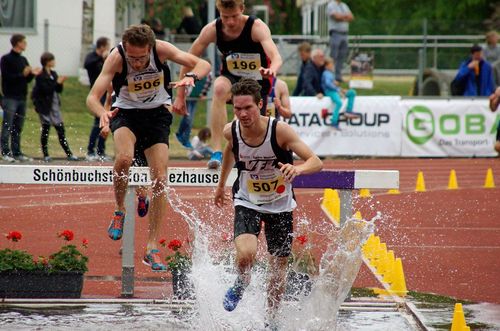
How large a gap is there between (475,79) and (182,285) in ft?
56.7

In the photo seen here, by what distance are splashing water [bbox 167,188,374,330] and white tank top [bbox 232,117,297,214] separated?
0.91m

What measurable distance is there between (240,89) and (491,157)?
18109 mm

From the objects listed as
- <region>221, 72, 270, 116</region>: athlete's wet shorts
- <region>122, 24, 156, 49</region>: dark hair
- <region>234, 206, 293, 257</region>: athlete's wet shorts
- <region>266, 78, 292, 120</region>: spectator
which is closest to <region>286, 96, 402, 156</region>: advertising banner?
<region>266, 78, 292, 120</region>: spectator

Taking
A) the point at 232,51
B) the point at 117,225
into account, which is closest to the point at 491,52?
the point at 232,51

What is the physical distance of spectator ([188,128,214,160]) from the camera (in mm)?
24656

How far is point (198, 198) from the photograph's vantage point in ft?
63.7

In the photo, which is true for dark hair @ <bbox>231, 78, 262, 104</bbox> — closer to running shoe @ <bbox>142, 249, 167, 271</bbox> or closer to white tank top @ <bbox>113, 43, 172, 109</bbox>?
white tank top @ <bbox>113, 43, 172, 109</bbox>

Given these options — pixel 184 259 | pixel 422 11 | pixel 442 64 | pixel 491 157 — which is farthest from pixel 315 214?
pixel 422 11

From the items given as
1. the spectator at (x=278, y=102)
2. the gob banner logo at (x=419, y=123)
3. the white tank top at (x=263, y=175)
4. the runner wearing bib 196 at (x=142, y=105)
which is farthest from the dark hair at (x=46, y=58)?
the white tank top at (x=263, y=175)

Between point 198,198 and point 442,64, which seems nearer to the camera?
point 198,198

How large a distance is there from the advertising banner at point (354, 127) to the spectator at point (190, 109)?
77.3 inches

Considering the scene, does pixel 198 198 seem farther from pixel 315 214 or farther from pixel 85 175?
pixel 85 175

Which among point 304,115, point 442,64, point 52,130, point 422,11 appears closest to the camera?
point 304,115

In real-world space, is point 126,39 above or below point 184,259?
above
